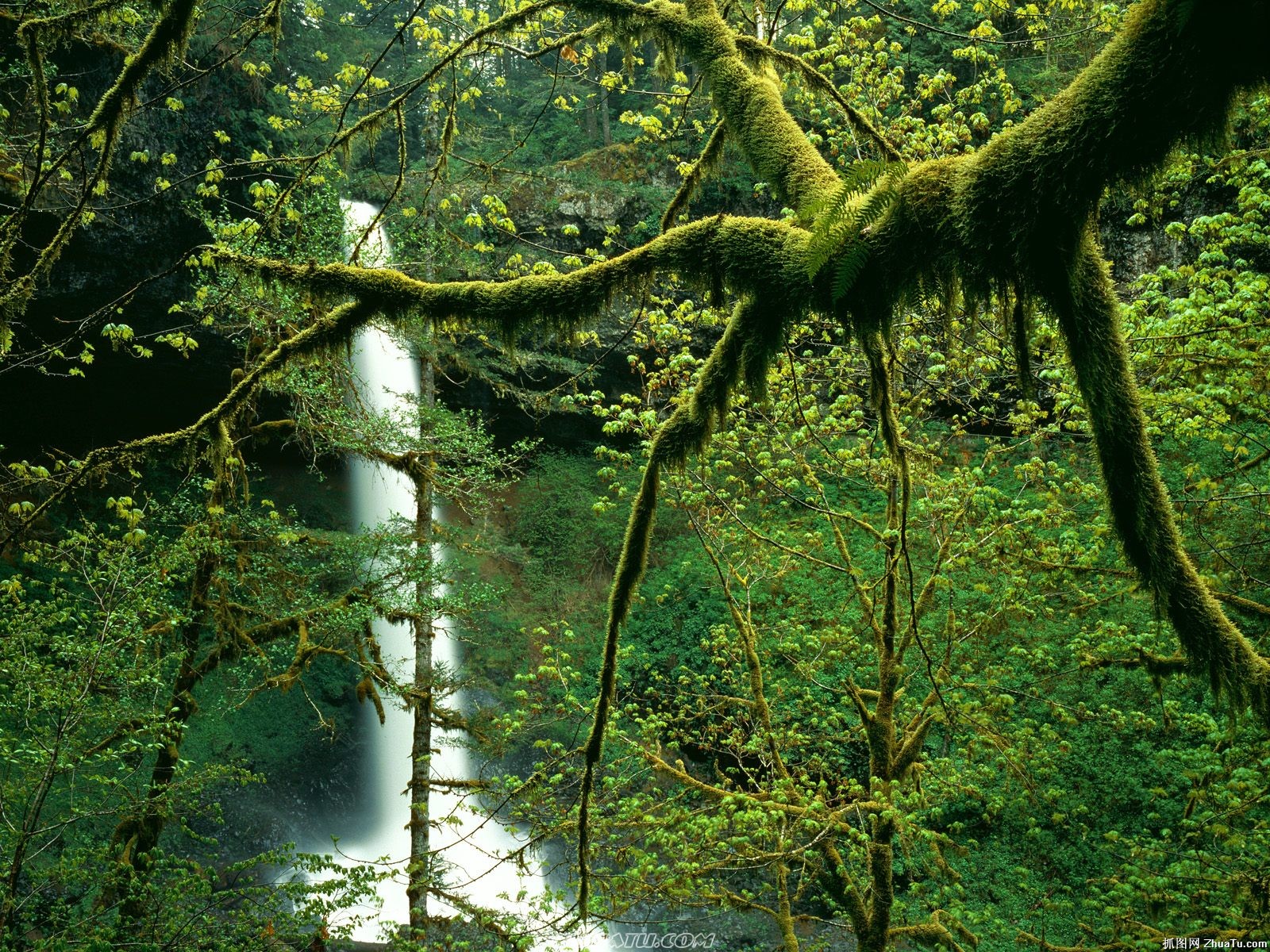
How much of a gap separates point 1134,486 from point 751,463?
5101mm

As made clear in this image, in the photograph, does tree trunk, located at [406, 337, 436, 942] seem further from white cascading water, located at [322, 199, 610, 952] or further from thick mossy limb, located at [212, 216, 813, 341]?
thick mossy limb, located at [212, 216, 813, 341]

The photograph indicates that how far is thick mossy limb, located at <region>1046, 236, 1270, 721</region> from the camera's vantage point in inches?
72.6

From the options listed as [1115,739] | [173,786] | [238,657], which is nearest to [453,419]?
[238,657]

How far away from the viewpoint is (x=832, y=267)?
6.92 feet

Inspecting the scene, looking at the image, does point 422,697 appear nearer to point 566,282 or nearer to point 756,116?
point 566,282

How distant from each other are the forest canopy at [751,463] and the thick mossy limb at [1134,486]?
0.01 m

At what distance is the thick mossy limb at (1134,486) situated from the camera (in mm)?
1843

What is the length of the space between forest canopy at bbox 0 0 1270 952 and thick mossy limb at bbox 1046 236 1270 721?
1 centimetres

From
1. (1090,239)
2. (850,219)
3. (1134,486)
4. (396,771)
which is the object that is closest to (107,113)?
(850,219)

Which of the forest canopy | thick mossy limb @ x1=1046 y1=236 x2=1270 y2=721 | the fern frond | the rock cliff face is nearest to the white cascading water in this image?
the forest canopy

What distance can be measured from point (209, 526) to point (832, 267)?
6.62m

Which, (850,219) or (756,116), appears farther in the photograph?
(756,116)

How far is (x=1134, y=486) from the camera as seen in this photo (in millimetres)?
1872

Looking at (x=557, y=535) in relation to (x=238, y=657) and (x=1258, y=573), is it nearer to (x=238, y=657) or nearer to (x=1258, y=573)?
(x=238, y=657)
